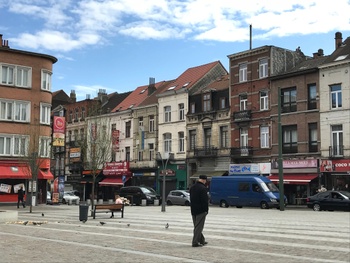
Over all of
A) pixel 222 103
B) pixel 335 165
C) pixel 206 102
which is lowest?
pixel 335 165

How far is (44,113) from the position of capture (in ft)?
148

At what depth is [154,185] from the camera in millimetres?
56094

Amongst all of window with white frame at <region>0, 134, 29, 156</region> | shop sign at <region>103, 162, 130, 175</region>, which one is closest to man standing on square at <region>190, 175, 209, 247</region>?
→ window with white frame at <region>0, 134, 29, 156</region>

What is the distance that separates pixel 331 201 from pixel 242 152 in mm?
15316

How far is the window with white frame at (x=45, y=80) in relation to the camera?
45.0 meters

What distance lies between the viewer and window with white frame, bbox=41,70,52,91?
148 ft

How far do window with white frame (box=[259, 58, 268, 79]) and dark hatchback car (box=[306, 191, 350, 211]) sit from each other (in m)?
16.3

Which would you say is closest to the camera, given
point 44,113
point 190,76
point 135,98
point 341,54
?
point 341,54

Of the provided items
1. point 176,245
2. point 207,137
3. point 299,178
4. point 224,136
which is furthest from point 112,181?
point 176,245

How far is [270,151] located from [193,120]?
1070 cm

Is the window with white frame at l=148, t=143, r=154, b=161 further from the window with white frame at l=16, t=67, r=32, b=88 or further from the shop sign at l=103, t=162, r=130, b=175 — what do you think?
the window with white frame at l=16, t=67, r=32, b=88

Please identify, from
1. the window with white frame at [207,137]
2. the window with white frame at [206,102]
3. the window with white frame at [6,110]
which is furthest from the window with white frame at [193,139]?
the window with white frame at [6,110]

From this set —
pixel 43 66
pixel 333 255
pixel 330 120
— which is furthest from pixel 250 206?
pixel 333 255

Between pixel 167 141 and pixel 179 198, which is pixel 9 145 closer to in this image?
pixel 179 198
